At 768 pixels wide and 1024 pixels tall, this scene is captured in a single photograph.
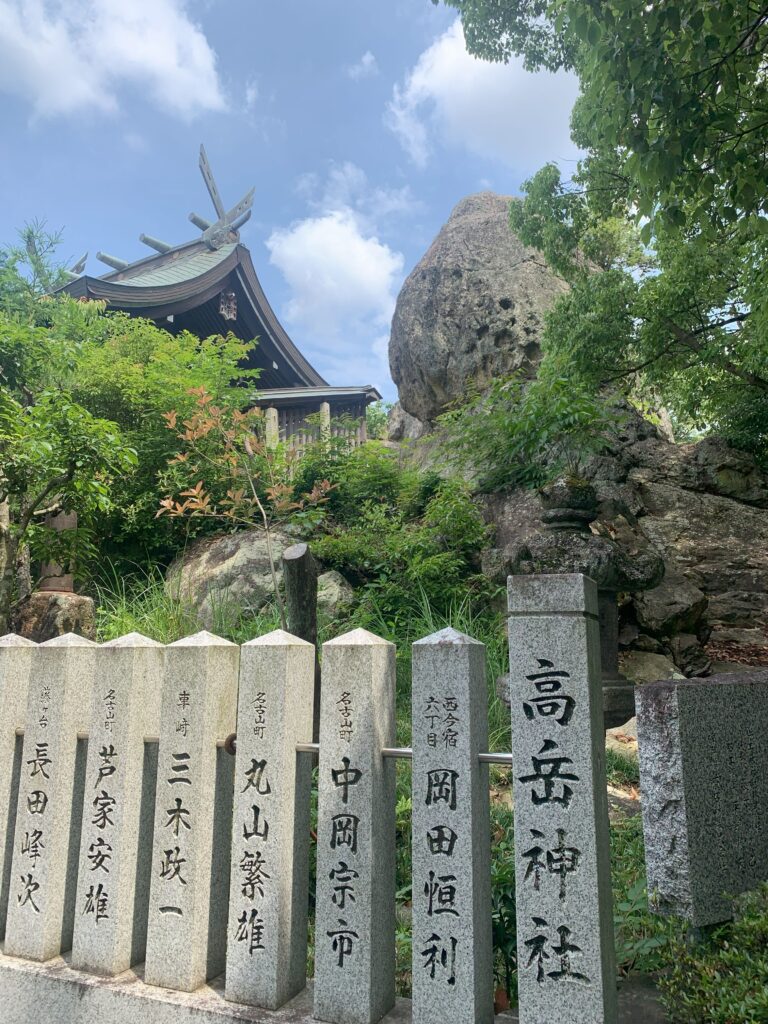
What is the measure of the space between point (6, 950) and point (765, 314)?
6.42 m

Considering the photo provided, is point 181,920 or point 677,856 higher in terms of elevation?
point 677,856

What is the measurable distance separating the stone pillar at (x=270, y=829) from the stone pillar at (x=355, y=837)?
15 centimetres

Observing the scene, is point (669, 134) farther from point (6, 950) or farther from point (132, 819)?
point (6, 950)

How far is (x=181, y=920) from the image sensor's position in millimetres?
2682

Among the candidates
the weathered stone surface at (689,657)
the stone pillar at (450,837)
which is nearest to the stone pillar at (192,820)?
the stone pillar at (450,837)

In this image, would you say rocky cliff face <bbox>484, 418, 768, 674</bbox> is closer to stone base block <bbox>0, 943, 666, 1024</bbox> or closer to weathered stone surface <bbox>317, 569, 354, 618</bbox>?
weathered stone surface <bbox>317, 569, 354, 618</bbox>

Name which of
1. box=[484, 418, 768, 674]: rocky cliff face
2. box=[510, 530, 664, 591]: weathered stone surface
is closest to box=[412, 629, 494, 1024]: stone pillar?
box=[510, 530, 664, 591]: weathered stone surface

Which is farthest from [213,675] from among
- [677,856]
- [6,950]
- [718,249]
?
[718,249]

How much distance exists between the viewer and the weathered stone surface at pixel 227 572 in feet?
24.4

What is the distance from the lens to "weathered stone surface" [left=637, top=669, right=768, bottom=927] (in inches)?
91.0

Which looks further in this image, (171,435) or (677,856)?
(171,435)

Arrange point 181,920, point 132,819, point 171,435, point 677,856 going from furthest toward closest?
point 171,435, point 132,819, point 181,920, point 677,856

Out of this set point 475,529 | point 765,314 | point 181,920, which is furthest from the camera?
point 475,529

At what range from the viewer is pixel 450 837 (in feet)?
7.61
